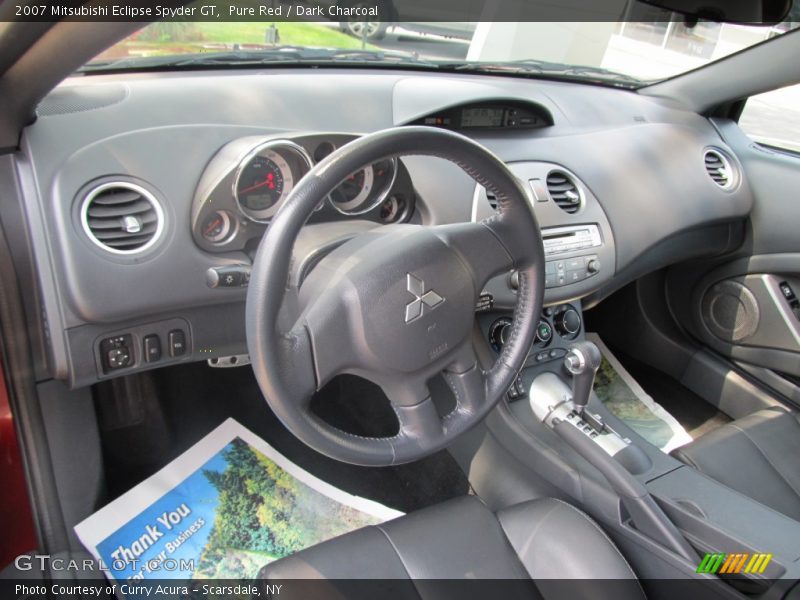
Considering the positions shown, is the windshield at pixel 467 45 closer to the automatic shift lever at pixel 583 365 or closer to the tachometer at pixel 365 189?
the tachometer at pixel 365 189

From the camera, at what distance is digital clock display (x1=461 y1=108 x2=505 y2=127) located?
1700 mm

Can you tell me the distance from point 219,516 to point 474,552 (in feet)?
2.16

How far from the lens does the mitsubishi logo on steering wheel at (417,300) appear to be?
105cm

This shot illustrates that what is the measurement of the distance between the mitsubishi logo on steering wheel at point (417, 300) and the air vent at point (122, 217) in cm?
52

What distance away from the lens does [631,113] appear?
2119 mm

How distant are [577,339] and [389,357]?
965mm

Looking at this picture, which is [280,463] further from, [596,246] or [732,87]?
[732,87]

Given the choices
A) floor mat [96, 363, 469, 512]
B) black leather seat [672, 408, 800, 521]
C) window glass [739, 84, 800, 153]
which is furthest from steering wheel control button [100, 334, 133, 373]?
window glass [739, 84, 800, 153]

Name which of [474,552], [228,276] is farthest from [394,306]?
[474,552]

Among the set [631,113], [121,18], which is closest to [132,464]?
[121,18]

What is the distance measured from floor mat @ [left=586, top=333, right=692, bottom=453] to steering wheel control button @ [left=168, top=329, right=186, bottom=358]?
1330 mm

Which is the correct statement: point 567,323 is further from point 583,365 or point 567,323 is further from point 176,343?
point 176,343

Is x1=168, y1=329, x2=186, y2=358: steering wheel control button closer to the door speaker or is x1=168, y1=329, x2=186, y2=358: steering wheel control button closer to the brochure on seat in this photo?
the brochure on seat

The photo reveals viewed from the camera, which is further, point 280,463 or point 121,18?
point 280,463
